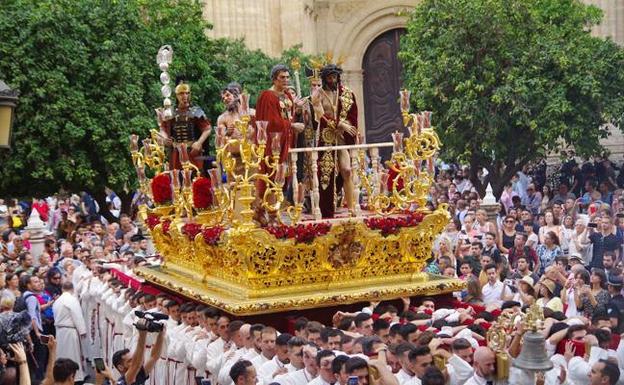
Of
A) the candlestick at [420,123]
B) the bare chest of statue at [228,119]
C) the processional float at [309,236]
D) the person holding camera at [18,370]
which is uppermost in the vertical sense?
the bare chest of statue at [228,119]

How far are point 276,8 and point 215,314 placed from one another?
97.7ft

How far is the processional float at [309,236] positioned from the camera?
12.0 metres

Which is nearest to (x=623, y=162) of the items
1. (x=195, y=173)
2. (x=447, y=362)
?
(x=195, y=173)

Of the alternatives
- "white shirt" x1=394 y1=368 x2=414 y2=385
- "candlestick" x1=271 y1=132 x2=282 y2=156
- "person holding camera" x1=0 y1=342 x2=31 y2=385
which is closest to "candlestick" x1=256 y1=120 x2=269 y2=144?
"candlestick" x1=271 y1=132 x2=282 y2=156

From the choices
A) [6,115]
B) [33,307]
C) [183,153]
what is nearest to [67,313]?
[33,307]

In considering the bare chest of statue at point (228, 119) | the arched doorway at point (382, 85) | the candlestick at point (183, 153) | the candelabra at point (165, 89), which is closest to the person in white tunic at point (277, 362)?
the bare chest of statue at point (228, 119)

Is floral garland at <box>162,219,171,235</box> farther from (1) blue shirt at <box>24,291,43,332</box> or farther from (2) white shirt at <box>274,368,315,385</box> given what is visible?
(2) white shirt at <box>274,368,315,385</box>

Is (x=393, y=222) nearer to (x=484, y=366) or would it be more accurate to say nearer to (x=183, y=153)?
(x=183, y=153)

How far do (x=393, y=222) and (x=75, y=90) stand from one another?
44.2 ft

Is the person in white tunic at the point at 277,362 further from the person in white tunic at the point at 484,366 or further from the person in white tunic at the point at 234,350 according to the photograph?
the person in white tunic at the point at 484,366

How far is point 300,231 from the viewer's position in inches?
479

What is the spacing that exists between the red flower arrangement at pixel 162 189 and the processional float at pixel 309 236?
4.36 ft

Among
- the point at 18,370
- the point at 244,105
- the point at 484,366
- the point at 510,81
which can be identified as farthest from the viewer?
the point at 510,81

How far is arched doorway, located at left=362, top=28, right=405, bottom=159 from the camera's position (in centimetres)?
4241
